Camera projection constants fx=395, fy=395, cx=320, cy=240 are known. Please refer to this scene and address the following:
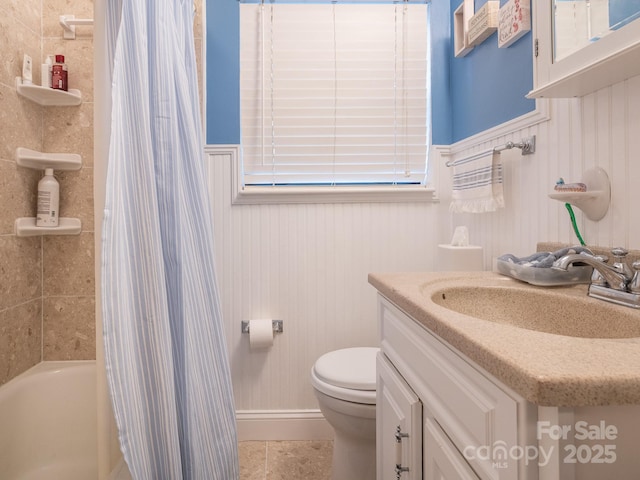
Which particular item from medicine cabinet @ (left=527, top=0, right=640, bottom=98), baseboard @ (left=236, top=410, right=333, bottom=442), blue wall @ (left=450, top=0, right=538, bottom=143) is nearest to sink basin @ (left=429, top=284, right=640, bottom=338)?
medicine cabinet @ (left=527, top=0, right=640, bottom=98)

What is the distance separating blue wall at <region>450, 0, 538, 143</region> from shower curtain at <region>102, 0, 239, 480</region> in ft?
3.73

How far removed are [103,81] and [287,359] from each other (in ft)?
4.71

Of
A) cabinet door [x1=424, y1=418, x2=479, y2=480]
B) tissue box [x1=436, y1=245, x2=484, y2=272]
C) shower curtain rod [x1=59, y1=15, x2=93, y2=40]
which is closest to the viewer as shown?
cabinet door [x1=424, y1=418, x2=479, y2=480]

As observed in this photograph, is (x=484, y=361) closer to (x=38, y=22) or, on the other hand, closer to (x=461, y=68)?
(x=461, y=68)

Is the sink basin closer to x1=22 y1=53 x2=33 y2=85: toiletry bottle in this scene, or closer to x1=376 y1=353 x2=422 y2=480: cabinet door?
x1=376 y1=353 x2=422 y2=480: cabinet door

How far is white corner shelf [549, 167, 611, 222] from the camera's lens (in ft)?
3.32

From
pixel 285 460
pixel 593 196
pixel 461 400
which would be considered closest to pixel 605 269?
pixel 593 196

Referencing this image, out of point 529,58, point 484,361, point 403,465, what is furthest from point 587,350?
point 529,58

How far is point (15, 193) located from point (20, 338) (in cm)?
62

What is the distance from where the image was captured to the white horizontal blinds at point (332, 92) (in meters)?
1.96

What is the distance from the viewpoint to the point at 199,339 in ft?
4.26

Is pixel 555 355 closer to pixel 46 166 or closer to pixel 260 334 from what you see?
pixel 260 334

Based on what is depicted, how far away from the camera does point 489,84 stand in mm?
1601

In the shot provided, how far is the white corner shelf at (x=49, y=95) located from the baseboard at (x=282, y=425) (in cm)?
167
